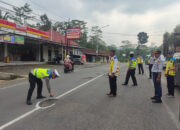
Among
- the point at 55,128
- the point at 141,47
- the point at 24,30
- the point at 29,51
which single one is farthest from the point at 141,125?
the point at 141,47

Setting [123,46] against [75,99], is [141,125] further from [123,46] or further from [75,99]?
[123,46]

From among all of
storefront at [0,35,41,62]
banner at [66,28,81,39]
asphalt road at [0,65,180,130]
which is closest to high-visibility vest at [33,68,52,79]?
asphalt road at [0,65,180,130]

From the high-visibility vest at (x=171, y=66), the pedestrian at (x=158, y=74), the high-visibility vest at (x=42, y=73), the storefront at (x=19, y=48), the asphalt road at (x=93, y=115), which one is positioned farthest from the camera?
the storefront at (x=19, y=48)

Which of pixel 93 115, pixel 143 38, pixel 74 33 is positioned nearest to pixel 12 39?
pixel 74 33

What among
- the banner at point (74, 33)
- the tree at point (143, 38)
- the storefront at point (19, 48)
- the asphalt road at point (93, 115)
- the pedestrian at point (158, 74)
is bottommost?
the asphalt road at point (93, 115)

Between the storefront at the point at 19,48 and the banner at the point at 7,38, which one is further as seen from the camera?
the storefront at the point at 19,48

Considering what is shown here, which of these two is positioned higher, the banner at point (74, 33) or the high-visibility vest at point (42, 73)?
the banner at point (74, 33)

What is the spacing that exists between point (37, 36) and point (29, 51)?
4151 millimetres

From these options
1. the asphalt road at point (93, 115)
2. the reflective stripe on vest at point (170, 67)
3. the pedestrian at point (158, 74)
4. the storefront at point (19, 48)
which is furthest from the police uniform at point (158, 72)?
the storefront at point (19, 48)

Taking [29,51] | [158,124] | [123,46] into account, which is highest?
[123,46]

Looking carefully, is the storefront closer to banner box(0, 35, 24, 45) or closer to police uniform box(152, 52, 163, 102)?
banner box(0, 35, 24, 45)

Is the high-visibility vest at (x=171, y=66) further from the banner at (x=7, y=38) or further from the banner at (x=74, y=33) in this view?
the banner at (x=74, y=33)

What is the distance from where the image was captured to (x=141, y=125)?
3.24 meters

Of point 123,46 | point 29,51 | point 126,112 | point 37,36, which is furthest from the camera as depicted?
point 123,46
